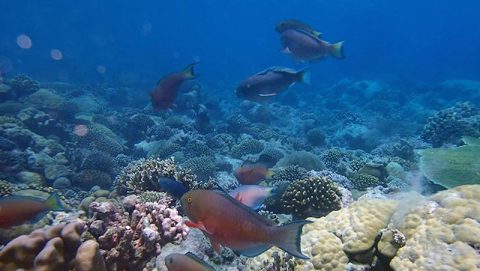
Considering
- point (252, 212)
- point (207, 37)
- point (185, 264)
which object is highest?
point (207, 37)

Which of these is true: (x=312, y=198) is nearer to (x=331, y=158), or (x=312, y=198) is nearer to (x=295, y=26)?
(x=295, y=26)

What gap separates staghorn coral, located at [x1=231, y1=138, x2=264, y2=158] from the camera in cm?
1359

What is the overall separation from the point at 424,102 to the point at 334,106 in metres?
8.25

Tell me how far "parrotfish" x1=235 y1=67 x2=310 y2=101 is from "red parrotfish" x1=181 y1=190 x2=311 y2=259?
3614 mm

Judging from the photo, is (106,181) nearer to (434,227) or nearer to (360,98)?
(434,227)

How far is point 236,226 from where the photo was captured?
2.95 metres

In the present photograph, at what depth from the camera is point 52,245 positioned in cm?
318

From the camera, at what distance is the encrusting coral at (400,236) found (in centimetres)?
316

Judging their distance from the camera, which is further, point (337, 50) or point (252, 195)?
point (337, 50)

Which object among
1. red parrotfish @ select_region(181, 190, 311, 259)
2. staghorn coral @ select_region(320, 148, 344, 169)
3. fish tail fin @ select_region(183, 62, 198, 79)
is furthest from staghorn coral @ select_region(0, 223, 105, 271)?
staghorn coral @ select_region(320, 148, 344, 169)

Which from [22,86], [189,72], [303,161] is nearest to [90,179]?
[189,72]

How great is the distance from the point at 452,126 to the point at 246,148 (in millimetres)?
7782

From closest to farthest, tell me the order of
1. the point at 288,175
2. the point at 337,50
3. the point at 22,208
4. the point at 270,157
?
the point at 22,208 < the point at 337,50 < the point at 288,175 < the point at 270,157

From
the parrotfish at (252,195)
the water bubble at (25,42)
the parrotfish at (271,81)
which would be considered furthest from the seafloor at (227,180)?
the water bubble at (25,42)
